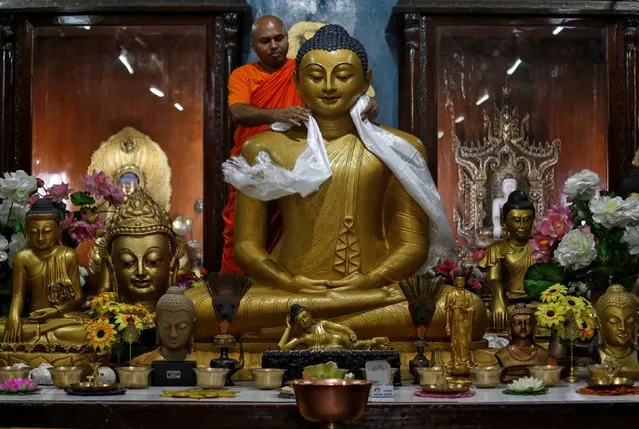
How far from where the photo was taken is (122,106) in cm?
874

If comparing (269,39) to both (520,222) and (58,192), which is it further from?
(520,222)

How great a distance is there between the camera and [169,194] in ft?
28.4

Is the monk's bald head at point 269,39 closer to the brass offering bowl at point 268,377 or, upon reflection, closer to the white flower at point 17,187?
the white flower at point 17,187

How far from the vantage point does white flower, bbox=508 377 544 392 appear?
6.15 metres

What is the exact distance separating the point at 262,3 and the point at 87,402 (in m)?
3.85

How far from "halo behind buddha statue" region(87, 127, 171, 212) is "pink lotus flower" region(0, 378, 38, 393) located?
8.59 feet

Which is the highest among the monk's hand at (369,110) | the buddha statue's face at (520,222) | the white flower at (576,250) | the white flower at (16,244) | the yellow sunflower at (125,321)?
the monk's hand at (369,110)

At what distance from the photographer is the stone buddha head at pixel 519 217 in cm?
777

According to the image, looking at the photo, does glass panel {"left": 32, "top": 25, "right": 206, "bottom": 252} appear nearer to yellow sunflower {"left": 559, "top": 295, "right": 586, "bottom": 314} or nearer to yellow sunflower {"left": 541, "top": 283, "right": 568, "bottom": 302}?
yellow sunflower {"left": 541, "top": 283, "right": 568, "bottom": 302}

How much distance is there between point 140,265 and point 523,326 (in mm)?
2090

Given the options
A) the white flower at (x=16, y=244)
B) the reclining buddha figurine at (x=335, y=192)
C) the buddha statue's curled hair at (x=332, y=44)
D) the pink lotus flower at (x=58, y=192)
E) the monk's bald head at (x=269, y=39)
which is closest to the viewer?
the reclining buddha figurine at (x=335, y=192)

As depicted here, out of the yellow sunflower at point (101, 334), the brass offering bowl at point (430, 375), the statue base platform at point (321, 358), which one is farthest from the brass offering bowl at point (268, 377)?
the yellow sunflower at point (101, 334)

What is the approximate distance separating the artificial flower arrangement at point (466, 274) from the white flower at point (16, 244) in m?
2.33

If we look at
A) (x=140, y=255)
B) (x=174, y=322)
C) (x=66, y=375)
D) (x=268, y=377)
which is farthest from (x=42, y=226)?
(x=268, y=377)
